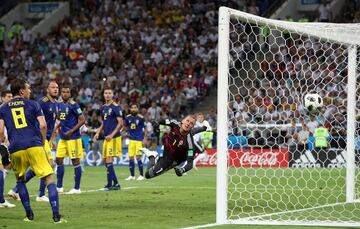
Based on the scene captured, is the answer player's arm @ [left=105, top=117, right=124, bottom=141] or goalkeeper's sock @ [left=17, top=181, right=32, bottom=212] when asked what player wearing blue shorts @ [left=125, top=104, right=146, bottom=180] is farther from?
goalkeeper's sock @ [left=17, top=181, right=32, bottom=212]

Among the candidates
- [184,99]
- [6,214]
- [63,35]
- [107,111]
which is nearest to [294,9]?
[184,99]

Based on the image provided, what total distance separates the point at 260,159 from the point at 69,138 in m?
11.9

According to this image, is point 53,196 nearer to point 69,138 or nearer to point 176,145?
point 176,145

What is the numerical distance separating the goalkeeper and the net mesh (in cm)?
107

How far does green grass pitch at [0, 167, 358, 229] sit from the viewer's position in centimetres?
1309

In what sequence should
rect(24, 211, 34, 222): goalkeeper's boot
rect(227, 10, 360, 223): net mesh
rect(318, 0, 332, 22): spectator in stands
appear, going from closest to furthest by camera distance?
rect(24, 211, 34, 222): goalkeeper's boot
rect(227, 10, 360, 223): net mesh
rect(318, 0, 332, 22): spectator in stands

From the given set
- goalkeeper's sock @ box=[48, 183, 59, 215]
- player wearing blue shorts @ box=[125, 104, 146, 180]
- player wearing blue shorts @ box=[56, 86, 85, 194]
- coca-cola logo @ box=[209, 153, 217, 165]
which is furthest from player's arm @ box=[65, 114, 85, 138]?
coca-cola logo @ box=[209, 153, 217, 165]

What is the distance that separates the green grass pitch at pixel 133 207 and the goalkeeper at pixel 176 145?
70 centimetres

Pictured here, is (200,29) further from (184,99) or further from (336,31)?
(336,31)

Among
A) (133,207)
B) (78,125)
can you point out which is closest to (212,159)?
(78,125)

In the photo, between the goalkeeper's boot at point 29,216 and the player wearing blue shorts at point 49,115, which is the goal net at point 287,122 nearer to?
the goalkeeper's boot at point 29,216

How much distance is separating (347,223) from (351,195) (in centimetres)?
364

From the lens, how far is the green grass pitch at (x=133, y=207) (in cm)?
1309

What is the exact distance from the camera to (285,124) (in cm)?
2420
